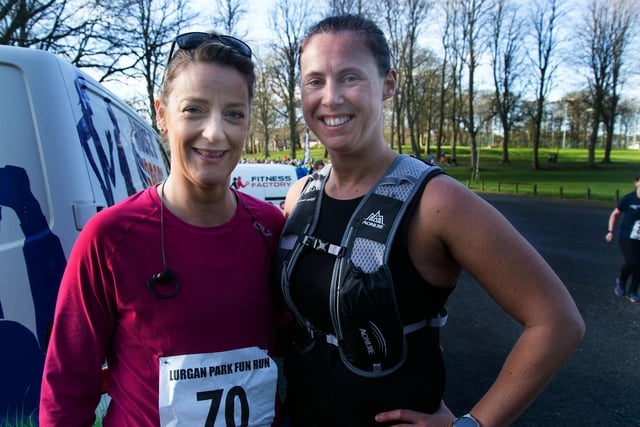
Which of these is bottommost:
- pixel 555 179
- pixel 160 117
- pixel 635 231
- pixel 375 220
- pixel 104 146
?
pixel 555 179

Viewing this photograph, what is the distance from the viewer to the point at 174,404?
136 cm

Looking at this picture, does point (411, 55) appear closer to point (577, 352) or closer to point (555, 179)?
point (555, 179)

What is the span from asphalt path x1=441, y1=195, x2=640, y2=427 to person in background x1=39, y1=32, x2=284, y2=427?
272cm

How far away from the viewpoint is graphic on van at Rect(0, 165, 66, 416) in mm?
1699

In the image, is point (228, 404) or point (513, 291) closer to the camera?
point (513, 291)

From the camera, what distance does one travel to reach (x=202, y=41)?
1.54 meters

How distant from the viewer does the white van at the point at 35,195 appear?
5.64 feet

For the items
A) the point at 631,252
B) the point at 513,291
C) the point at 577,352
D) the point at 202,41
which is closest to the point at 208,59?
the point at 202,41

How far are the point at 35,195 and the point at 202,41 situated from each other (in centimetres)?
98

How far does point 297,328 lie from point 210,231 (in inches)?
20.3

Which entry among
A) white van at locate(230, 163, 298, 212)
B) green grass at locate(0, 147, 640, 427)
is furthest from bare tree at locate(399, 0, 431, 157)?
white van at locate(230, 163, 298, 212)

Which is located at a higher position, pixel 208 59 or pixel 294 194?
pixel 208 59

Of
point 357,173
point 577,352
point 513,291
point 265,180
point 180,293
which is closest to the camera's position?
point 513,291

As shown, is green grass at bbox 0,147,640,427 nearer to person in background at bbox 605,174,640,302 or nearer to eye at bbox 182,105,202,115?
person in background at bbox 605,174,640,302
